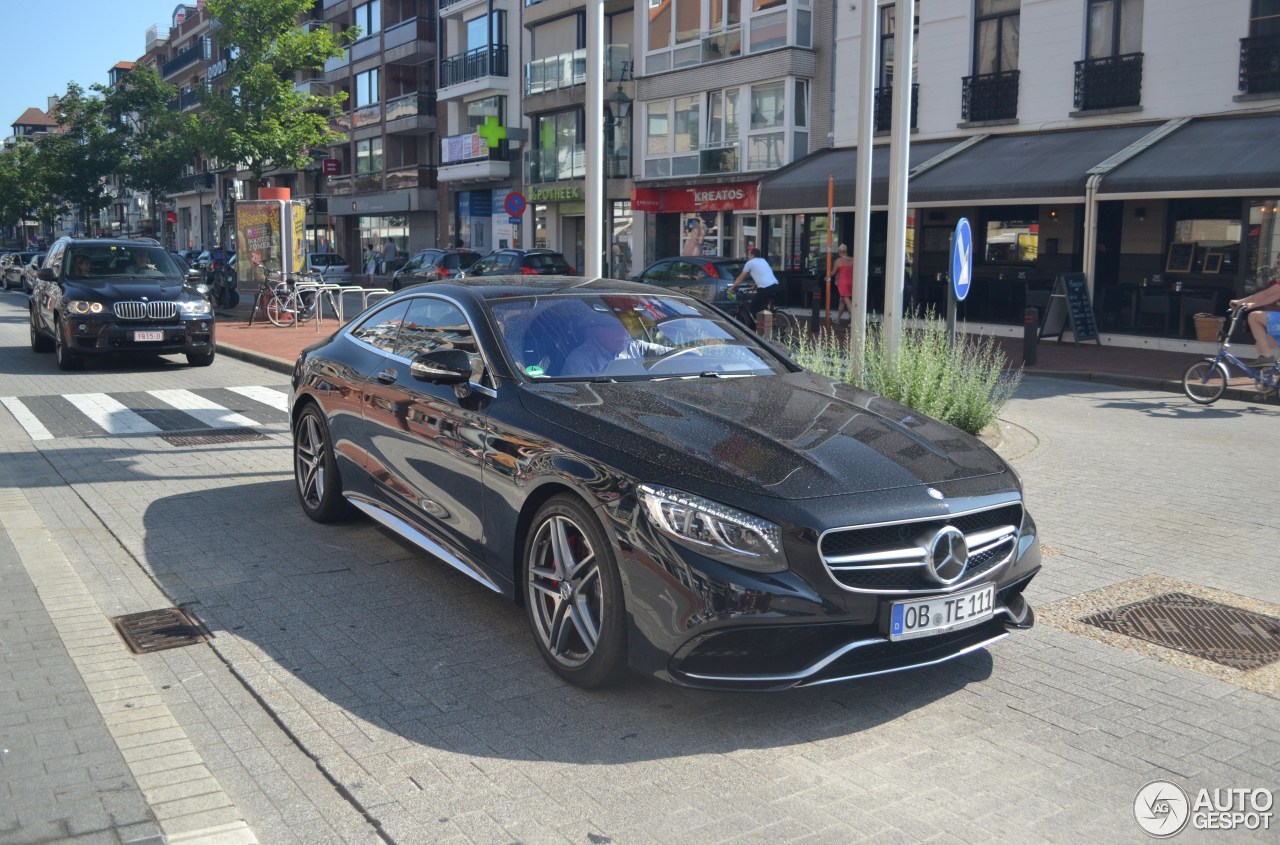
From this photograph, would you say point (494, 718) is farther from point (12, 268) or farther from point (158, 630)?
point (12, 268)

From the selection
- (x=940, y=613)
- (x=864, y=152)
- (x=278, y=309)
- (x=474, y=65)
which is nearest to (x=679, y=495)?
(x=940, y=613)

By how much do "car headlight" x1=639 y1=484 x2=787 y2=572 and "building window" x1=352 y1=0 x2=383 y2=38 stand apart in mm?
54085

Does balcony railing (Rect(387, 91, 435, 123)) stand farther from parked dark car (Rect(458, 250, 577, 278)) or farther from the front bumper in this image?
the front bumper

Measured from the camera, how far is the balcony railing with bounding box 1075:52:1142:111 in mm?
21719

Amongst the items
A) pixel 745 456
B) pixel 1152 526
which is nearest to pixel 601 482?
pixel 745 456

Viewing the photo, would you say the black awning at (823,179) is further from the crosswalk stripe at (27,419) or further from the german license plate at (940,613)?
the german license plate at (940,613)

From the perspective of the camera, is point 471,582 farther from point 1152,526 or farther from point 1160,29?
point 1160,29

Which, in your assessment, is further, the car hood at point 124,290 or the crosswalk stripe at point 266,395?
the car hood at point 124,290

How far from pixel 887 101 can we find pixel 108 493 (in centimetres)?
2217

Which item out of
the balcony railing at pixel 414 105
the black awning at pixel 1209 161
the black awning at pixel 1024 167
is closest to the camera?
the black awning at pixel 1209 161

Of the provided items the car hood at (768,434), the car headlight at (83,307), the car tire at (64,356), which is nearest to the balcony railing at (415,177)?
the car tire at (64,356)

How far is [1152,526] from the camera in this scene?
738 cm

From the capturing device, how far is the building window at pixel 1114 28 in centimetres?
2188

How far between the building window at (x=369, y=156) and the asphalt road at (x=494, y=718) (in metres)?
50.2
